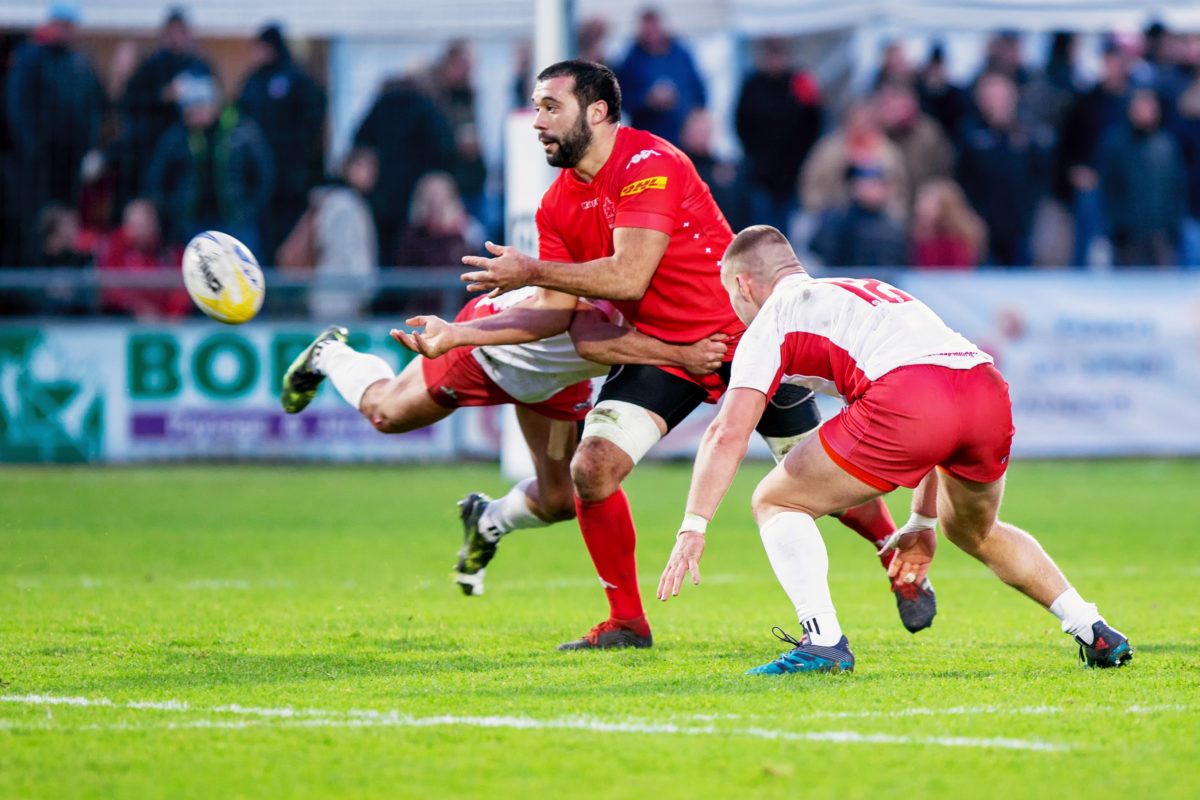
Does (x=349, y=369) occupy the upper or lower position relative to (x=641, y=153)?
lower

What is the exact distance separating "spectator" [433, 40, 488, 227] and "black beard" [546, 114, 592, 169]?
34.0ft

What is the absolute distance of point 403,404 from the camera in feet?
24.1

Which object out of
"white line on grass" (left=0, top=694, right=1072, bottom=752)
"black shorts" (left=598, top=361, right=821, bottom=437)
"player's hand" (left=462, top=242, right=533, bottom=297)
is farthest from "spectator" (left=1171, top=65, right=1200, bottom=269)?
"white line on grass" (left=0, top=694, right=1072, bottom=752)

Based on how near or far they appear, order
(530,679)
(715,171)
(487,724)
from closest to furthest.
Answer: (487,724) → (530,679) → (715,171)

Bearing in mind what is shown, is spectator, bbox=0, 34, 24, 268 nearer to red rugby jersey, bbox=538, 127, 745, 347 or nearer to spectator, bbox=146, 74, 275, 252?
spectator, bbox=146, 74, 275, 252

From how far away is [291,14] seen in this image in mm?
17328

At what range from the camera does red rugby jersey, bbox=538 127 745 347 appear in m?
6.34

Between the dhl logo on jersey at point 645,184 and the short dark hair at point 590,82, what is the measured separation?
1.16ft

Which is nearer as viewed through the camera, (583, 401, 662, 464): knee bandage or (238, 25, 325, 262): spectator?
(583, 401, 662, 464): knee bandage

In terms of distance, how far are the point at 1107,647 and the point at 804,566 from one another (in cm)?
111

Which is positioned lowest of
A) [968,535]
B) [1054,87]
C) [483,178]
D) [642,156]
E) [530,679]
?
[530,679]

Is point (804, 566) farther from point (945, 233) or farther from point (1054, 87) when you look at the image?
point (1054, 87)

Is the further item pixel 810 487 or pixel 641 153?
pixel 641 153

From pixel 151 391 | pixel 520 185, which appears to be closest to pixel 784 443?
pixel 520 185
